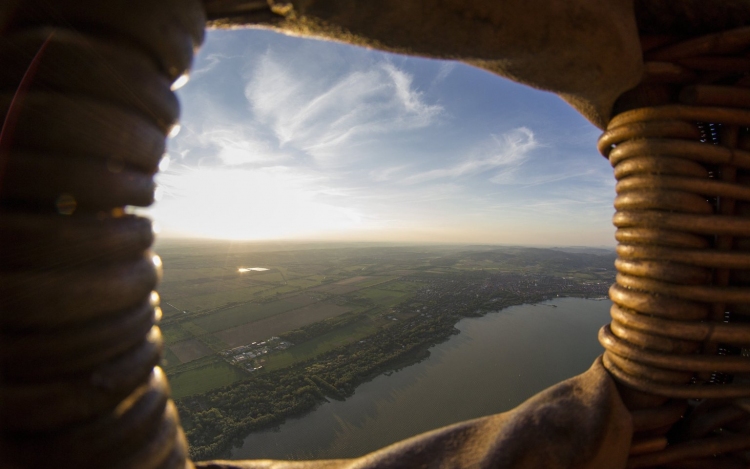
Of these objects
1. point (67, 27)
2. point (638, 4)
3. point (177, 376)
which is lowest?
point (177, 376)

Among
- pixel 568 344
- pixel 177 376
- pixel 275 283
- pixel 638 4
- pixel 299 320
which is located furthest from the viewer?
pixel 275 283

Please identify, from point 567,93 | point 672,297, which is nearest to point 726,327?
point 672,297

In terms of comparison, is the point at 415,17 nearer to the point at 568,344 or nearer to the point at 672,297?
the point at 672,297

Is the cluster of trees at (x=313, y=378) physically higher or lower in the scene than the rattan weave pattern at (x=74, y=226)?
lower

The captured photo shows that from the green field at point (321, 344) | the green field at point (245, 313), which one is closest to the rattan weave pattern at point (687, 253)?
the green field at point (321, 344)

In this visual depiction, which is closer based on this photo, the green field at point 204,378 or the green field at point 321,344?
the green field at point 204,378

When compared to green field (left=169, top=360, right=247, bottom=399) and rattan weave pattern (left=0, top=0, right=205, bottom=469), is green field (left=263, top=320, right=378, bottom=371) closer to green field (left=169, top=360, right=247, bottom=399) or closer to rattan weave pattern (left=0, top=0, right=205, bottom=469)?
green field (left=169, top=360, right=247, bottom=399)

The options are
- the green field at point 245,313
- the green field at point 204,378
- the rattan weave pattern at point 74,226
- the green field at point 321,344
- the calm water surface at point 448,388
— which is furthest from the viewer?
the green field at point 245,313

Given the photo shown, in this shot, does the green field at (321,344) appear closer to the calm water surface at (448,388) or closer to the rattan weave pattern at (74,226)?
the calm water surface at (448,388)
